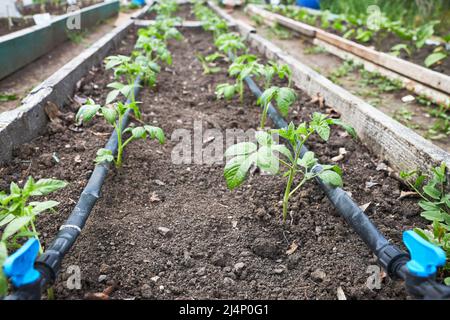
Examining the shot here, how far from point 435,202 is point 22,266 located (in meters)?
1.73

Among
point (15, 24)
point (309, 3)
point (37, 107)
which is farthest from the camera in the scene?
point (309, 3)

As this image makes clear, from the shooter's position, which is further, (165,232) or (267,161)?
(165,232)

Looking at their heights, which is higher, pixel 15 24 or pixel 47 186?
pixel 15 24

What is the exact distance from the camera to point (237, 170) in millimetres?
1490

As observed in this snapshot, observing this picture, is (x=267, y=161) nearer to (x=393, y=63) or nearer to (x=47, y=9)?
(x=393, y=63)

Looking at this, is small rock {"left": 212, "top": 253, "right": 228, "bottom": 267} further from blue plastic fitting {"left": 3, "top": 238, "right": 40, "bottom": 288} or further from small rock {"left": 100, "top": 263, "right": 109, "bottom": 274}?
blue plastic fitting {"left": 3, "top": 238, "right": 40, "bottom": 288}

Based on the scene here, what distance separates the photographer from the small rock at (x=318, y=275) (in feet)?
4.99

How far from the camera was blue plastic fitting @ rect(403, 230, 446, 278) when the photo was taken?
1068 mm

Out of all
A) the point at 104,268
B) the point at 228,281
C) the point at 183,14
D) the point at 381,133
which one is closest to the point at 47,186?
the point at 104,268

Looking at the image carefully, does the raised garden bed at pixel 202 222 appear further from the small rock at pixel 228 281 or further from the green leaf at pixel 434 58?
the green leaf at pixel 434 58

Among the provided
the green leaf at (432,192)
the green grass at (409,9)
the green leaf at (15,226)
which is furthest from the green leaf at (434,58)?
the green leaf at (15,226)

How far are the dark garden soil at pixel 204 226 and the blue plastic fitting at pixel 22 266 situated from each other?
0.32 metres
